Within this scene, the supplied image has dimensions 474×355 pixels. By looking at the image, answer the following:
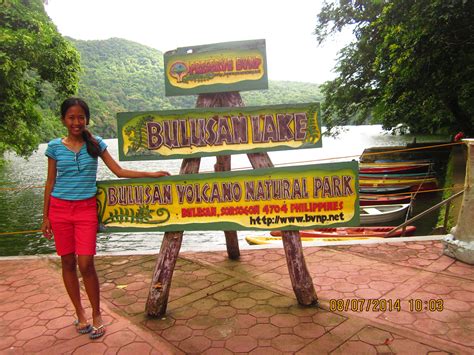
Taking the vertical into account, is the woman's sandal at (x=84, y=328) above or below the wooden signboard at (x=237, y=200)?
below

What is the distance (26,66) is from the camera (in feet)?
31.2

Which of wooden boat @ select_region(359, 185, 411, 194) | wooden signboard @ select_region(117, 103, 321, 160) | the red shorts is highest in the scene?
wooden signboard @ select_region(117, 103, 321, 160)

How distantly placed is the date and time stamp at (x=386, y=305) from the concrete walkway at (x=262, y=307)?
0.04 ft

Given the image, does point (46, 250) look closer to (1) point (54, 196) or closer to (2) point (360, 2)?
(1) point (54, 196)

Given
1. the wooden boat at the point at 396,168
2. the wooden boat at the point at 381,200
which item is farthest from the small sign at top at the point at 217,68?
the wooden boat at the point at 396,168

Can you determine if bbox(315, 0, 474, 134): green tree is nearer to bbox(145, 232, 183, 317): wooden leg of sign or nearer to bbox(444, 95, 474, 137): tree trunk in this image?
bbox(444, 95, 474, 137): tree trunk

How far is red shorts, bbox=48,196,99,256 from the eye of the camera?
270cm

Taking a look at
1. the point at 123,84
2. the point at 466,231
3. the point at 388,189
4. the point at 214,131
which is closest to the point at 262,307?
the point at 214,131

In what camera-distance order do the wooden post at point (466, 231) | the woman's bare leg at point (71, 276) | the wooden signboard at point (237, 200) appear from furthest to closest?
1. the wooden post at point (466, 231)
2. the wooden signboard at point (237, 200)
3. the woman's bare leg at point (71, 276)

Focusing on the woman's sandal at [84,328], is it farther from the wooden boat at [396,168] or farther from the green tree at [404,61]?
the wooden boat at [396,168]

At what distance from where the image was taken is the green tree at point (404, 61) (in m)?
8.66

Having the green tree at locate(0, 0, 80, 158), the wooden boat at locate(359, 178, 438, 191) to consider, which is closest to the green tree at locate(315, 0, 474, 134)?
the wooden boat at locate(359, 178, 438, 191)

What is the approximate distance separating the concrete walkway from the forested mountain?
56001 mm

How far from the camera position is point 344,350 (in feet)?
8.21
